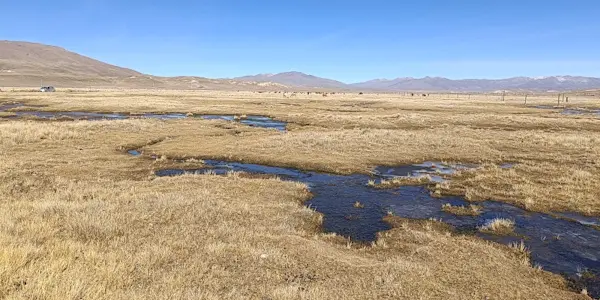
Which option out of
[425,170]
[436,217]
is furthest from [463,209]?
[425,170]

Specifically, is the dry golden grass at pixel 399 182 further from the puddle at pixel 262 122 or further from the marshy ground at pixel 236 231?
the puddle at pixel 262 122

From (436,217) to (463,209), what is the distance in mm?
1929

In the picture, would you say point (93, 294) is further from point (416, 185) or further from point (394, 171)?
point (394, 171)

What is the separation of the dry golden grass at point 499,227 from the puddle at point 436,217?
0.24 m

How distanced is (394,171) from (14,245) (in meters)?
21.5

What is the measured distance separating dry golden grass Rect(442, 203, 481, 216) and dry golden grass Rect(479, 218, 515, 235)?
1.50 meters

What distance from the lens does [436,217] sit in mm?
16578

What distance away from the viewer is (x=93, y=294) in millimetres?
7070

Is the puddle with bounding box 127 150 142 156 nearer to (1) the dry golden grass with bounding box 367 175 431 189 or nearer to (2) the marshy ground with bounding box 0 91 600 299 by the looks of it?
(2) the marshy ground with bounding box 0 91 600 299

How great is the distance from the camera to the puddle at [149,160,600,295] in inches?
497

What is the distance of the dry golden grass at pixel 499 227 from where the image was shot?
14805 mm

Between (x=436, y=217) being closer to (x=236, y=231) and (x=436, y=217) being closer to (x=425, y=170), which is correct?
(x=236, y=231)

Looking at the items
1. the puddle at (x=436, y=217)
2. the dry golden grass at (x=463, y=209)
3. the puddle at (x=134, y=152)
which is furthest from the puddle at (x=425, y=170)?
the puddle at (x=134, y=152)

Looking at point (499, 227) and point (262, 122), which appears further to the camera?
point (262, 122)
